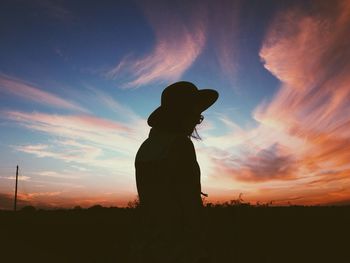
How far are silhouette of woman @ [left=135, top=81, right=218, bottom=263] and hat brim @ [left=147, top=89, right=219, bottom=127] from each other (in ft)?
0.05

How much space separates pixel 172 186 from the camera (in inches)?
102

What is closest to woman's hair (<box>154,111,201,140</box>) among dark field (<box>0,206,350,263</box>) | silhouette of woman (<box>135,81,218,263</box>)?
silhouette of woman (<box>135,81,218,263</box>)

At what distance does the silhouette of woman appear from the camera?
8.14ft

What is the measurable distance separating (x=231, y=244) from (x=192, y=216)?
8362mm

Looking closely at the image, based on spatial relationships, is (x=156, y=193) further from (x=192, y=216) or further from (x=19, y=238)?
(x=19, y=238)

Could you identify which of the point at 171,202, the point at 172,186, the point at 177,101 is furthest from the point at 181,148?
the point at 177,101

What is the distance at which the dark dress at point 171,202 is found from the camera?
2.47m

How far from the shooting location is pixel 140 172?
111 inches

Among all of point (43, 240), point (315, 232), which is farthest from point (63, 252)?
point (315, 232)

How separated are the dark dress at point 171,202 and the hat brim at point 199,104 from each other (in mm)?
228

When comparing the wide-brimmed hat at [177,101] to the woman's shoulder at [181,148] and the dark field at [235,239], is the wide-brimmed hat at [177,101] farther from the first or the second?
the dark field at [235,239]

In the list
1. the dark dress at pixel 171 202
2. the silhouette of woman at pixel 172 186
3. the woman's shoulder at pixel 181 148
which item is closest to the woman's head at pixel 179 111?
the silhouette of woman at pixel 172 186

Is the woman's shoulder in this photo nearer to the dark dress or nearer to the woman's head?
the dark dress

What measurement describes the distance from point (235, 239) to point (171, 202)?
8.69 m
